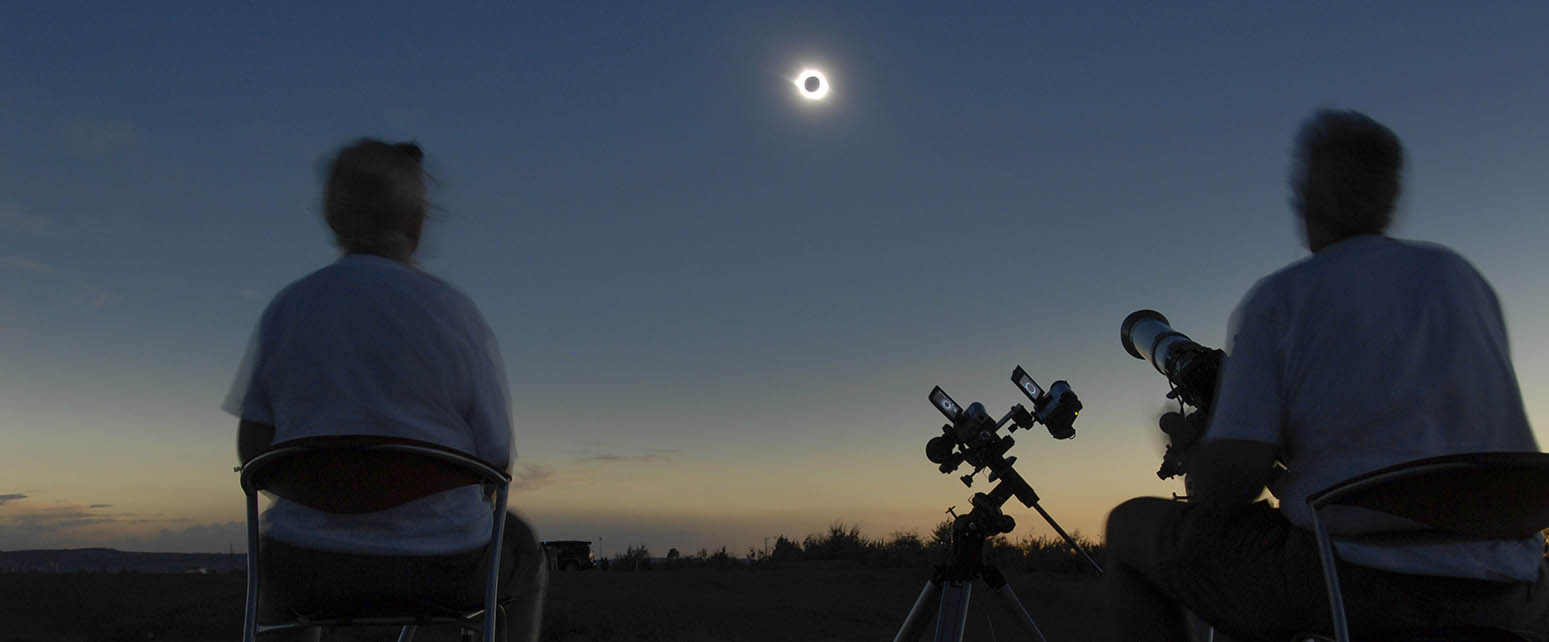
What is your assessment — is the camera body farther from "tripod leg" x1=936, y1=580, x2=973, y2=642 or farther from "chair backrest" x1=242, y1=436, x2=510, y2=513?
"chair backrest" x1=242, y1=436, x2=510, y2=513

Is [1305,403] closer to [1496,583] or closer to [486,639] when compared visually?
[1496,583]

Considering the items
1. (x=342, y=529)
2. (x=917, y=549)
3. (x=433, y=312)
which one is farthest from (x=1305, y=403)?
(x=917, y=549)

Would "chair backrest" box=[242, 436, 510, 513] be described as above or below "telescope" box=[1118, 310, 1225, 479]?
below

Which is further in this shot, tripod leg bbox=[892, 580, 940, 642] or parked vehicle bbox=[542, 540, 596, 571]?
parked vehicle bbox=[542, 540, 596, 571]

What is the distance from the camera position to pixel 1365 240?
2490 millimetres

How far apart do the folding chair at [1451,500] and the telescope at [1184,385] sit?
1.07m

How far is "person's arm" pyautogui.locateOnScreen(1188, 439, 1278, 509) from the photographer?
2.36m

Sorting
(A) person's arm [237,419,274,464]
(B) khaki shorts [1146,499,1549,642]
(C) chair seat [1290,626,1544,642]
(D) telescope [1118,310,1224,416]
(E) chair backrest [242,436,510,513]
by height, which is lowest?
(C) chair seat [1290,626,1544,642]

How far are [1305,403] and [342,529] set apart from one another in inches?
88.9

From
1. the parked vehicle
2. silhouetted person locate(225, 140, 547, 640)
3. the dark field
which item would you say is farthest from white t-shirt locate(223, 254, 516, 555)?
the parked vehicle

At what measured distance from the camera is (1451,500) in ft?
6.62

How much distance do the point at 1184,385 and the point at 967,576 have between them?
109cm

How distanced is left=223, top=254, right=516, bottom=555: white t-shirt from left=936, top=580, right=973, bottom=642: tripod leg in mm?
1817

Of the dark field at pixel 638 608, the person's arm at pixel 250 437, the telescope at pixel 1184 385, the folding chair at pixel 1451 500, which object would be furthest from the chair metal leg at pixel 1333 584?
the dark field at pixel 638 608
